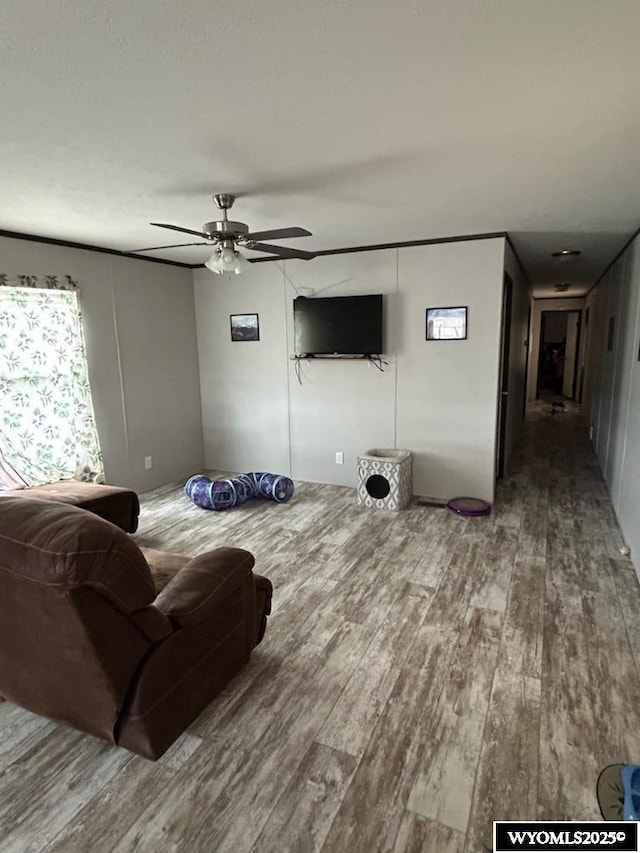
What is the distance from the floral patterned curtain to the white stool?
2.51m

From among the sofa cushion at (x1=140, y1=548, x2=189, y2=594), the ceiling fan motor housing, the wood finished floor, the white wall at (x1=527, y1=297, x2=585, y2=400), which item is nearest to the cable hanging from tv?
the wood finished floor

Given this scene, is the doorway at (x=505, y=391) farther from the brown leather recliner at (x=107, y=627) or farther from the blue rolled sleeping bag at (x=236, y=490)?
the brown leather recliner at (x=107, y=627)

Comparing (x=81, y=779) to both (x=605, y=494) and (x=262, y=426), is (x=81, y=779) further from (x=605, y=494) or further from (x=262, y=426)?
(x=605, y=494)

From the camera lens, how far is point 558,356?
12844mm

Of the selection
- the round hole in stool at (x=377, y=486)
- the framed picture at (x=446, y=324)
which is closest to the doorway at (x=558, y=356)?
the framed picture at (x=446, y=324)

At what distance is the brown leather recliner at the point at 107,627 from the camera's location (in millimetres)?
1441

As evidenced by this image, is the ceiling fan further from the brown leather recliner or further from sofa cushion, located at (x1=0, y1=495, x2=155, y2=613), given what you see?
sofa cushion, located at (x1=0, y1=495, x2=155, y2=613)

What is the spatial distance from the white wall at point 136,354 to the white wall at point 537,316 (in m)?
8.25

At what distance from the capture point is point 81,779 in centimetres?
178

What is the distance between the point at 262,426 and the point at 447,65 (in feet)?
14.3

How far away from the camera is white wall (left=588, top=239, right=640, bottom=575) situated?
3.55 m

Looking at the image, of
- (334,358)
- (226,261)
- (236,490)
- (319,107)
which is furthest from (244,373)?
(319,107)

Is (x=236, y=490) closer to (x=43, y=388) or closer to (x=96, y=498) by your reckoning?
(x=96, y=498)

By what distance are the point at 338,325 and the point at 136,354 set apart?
2090mm
